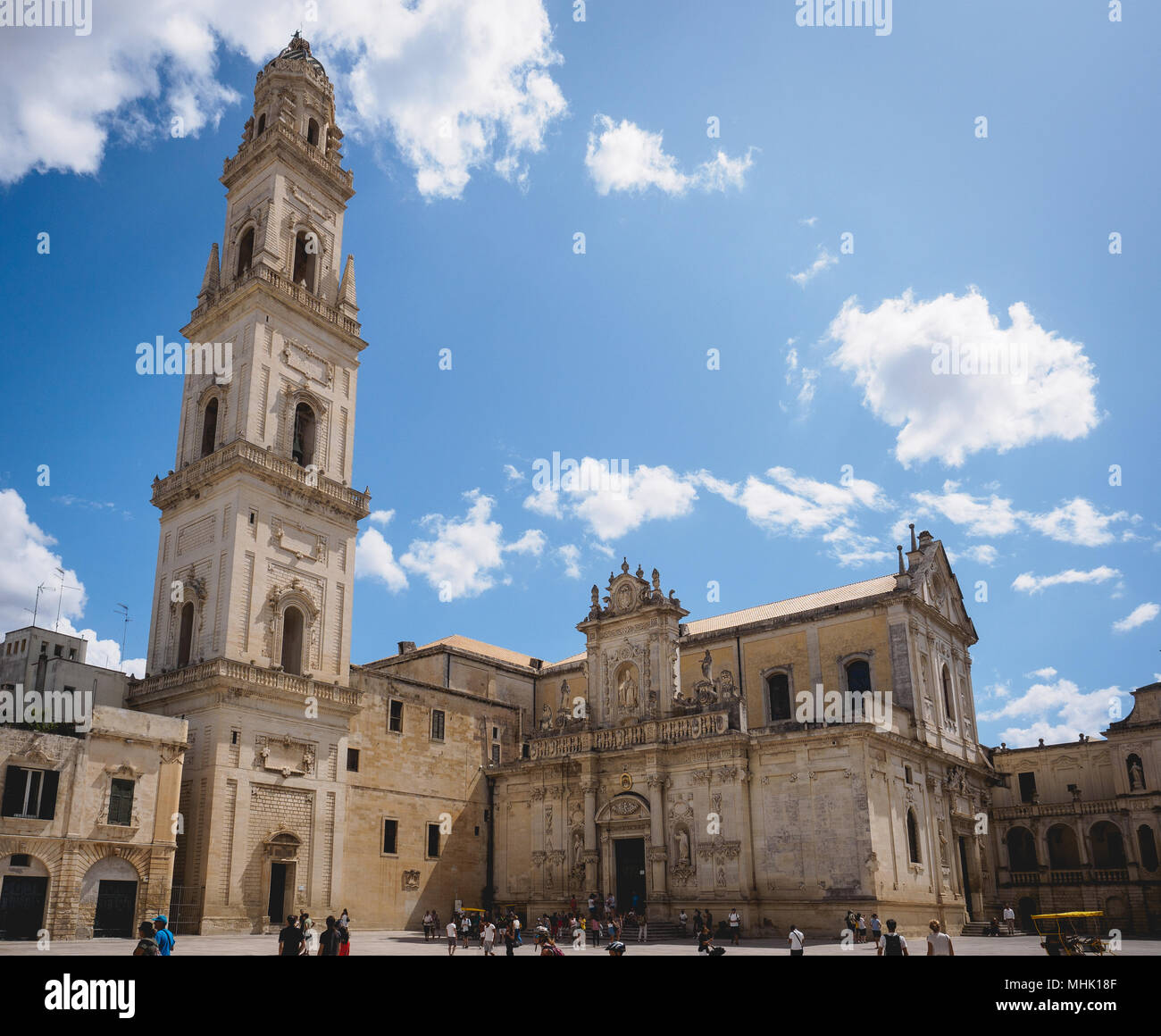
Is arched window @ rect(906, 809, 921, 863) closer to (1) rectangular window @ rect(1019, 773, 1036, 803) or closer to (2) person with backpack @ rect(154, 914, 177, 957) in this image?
(1) rectangular window @ rect(1019, 773, 1036, 803)

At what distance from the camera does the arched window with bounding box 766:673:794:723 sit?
4228 cm

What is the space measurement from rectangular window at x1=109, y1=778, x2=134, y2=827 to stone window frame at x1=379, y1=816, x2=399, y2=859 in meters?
11.8

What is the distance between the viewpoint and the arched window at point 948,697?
43.1 metres

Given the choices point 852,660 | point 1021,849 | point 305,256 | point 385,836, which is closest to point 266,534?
point 385,836

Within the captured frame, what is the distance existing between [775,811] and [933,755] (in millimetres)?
8419

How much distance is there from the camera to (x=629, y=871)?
37.8 metres

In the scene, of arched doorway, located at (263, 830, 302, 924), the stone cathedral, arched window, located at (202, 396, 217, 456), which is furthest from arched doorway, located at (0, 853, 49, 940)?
arched window, located at (202, 396, 217, 456)

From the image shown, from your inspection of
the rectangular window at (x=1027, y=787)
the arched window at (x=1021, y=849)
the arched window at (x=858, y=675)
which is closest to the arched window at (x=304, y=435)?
the arched window at (x=858, y=675)

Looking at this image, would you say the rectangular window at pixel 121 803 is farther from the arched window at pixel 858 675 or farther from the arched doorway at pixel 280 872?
the arched window at pixel 858 675

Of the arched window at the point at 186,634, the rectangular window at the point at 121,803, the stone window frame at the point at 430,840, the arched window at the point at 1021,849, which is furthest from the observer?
the arched window at the point at 1021,849

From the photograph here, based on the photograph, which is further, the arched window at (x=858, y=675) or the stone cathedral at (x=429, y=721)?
the arched window at (x=858, y=675)

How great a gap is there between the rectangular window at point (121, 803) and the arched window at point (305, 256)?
2196cm
